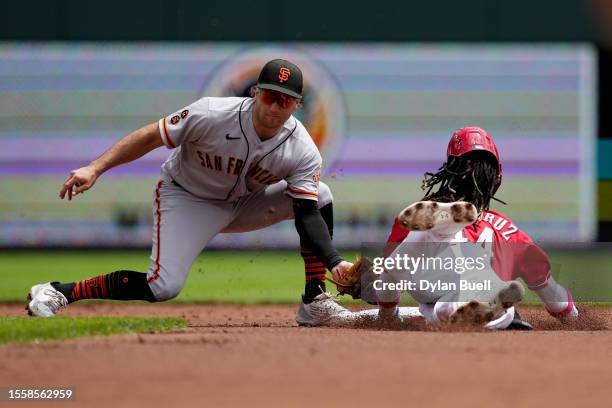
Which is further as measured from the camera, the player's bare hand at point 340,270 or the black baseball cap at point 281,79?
the black baseball cap at point 281,79

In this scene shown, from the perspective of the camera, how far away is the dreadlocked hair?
453 centimetres

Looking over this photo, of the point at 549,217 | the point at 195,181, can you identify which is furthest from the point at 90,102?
the point at 195,181

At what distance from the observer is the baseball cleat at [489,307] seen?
4125 mm

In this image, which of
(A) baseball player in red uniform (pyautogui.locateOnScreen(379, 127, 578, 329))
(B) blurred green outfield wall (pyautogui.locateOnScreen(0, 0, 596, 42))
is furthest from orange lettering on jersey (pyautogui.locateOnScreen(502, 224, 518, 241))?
(B) blurred green outfield wall (pyautogui.locateOnScreen(0, 0, 596, 42))

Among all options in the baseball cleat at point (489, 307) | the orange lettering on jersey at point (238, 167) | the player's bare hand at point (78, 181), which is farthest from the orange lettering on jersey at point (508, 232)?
the player's bare hand at point (78, 181)

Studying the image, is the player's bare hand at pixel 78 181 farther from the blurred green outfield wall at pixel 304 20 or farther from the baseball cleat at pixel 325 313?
the blurred green outfield wall at pixel 304 20

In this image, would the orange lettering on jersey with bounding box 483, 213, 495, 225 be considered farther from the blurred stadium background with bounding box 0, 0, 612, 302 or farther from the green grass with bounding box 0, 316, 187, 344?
the blurred stadium background with bounding box 0, 0, 612, 302

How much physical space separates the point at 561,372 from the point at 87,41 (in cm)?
842

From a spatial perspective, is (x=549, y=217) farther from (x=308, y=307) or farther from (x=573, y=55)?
(x=308, y=307)

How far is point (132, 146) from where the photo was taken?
457 cm

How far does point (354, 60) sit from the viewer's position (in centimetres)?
1068

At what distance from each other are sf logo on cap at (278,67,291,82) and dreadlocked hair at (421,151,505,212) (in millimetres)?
791

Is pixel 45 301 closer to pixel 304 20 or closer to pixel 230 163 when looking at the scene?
pixel 230 163

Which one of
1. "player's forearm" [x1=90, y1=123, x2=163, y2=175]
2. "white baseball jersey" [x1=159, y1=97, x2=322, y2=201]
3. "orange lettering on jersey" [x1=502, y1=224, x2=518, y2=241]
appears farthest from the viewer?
"white baseball jersey" [x1=159, y1=97, x2=322, y2=201]
